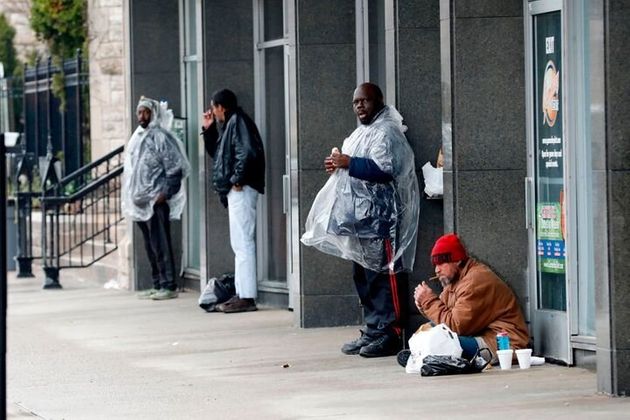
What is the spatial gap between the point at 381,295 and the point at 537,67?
6.45 feet

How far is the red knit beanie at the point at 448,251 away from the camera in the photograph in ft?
36.4

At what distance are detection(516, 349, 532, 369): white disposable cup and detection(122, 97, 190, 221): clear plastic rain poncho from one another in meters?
6.82

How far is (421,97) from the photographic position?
12406 mm

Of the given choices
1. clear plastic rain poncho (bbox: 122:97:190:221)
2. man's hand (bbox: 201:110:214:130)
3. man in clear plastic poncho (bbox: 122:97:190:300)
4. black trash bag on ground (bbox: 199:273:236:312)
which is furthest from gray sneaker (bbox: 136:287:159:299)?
man's hand (bbox: 201:110:214:130)

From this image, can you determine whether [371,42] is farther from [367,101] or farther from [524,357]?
[524,357]

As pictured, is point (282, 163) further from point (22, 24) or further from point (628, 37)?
point (22, 24)

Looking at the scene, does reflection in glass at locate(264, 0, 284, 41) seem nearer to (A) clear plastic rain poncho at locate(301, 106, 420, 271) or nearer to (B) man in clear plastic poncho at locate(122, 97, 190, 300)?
(B) man in clear plastic poncho at locate(122, 97, 190, 300)

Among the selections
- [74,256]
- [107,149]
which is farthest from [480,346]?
[107,149]

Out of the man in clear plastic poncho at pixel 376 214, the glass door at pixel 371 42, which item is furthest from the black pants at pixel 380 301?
the glass door at pixel 371 42

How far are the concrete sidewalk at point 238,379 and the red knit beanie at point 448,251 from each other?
78cm

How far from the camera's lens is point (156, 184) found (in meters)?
17.1

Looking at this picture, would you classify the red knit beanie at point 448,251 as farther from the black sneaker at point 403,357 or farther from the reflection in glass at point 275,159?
the reflection in glass at point 275,159

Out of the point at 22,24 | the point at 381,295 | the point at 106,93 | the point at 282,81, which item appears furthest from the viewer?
the point at 22,24

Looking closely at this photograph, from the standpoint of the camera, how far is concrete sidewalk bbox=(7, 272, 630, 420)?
9562 mm
